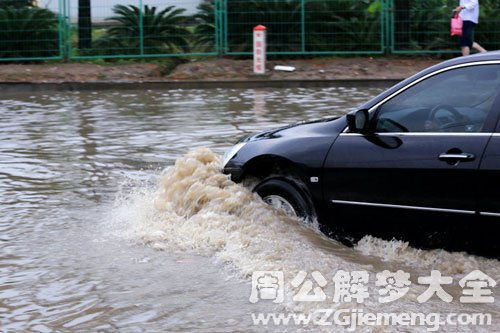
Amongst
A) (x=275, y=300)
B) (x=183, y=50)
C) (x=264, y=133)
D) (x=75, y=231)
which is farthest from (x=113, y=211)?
(x=183, y=50)

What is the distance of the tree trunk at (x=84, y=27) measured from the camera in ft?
77.8

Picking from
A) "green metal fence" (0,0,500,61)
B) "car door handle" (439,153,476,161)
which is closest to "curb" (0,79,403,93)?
"green metal fence" (0,0,500,61)

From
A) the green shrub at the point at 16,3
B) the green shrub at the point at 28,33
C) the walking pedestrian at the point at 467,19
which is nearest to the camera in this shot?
the walking pedestrian at the point at 467,19

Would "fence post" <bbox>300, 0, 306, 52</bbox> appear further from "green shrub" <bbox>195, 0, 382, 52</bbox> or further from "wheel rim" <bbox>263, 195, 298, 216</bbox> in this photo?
"wheel rim" <bbox>263, 195, 298, 216</bbox>

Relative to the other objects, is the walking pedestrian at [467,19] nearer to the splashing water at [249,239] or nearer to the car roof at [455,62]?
the splashing water at [249,239]

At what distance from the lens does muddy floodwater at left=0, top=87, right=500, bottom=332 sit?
5828 mm

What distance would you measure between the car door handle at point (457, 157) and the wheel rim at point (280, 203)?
137 centimetres

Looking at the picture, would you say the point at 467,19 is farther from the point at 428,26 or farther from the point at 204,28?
the point at 204,28

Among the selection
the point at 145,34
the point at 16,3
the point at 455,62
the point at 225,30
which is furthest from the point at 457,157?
the point at 16,3

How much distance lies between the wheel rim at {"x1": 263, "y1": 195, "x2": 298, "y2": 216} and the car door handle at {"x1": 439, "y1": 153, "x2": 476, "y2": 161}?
54.0 inches

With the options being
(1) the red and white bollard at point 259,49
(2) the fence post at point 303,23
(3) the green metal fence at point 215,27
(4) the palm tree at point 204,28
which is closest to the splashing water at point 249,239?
(1) the red and white bollard at point 259,49

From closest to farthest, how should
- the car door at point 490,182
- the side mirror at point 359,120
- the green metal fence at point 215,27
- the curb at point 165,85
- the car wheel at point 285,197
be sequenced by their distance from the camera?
1. the car door at point 490,182
2. the side mirror at point 359,120
3. the car wheel at point 285,197
4. the curb at point 165,85
5. the green metal fence at point 215,27

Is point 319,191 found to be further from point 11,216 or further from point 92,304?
point 11,216

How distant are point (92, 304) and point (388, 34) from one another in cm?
1816
